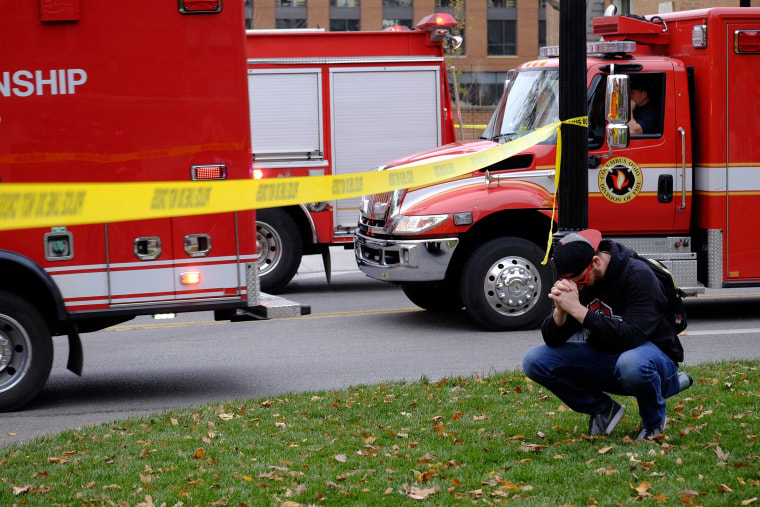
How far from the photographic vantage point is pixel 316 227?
1316cm

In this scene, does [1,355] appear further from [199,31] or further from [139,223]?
[199,31]

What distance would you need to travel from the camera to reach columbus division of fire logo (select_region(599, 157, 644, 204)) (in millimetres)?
9961

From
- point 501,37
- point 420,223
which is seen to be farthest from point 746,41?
point 501,37

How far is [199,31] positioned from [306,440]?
328 centimetres

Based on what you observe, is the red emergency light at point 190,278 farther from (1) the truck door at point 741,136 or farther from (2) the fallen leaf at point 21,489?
(1) the truck door at point 741,136

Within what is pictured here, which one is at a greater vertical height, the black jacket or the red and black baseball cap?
the red and black baseball cap

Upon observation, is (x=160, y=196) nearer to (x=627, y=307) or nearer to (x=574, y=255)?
(x=574, y=255)

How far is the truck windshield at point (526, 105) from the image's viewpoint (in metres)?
10.1

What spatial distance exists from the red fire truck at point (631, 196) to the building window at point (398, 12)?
182 feet

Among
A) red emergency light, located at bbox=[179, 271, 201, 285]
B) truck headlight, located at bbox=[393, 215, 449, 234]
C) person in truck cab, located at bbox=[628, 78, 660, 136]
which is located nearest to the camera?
red emergency light, located at bbox=[179, 271, 201, 285]

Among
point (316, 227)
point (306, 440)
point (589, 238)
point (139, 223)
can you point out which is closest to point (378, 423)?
point (306, 440)

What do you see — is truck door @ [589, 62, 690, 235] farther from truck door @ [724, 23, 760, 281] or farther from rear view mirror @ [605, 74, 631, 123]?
rear view mirror @ [605, 74, 631, 123]

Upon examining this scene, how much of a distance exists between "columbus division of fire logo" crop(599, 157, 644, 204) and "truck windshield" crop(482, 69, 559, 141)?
0.72 m

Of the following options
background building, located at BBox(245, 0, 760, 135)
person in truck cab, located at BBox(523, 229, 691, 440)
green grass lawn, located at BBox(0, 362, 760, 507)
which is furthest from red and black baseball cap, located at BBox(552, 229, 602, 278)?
background building, located at BBox(245, 0, 760, 135)
